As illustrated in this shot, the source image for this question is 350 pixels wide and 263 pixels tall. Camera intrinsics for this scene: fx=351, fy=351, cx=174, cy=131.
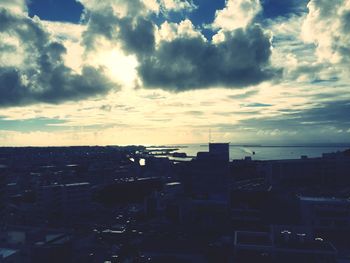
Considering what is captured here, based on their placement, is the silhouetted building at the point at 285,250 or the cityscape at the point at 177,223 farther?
the cityscape at the point at 177,223

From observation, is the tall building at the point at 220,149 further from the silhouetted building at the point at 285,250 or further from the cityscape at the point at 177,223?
the silhouetted building at the point at 285,250

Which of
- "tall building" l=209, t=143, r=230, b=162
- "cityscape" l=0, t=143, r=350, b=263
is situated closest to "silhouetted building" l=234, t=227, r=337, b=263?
"cityscape" l=0, t=143, r=350, b=263

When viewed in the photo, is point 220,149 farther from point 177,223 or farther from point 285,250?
point 285,250

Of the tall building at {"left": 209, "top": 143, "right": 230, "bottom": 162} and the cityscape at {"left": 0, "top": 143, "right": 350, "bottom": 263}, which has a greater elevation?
the tall building at {"left": 209, "top": 143, "right": 230, "bottom": 162}

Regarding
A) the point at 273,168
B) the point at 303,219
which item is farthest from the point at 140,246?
the point at 273,168

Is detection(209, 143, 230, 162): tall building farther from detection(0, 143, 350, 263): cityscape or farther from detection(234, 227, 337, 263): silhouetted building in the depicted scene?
detection(234, 227, 337, 263): silhouetted building

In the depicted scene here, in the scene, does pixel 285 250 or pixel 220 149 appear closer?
pixel 285 250

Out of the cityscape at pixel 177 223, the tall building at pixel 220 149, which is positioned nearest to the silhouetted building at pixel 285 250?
the cityscape at pixel 177 223

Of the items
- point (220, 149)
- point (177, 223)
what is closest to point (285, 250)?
point (177, 223)

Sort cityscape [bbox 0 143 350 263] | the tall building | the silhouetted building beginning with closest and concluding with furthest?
the silhouetted building → cityscape [bbox 0 143 350 263] → the tall building

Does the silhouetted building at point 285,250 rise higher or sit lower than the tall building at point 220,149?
lower

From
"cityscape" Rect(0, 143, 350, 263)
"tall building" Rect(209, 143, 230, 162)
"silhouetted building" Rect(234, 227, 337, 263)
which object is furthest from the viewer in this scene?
"tall building" Rect(209, 143, 230, 162)

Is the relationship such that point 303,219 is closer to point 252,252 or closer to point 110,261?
point 252,252
